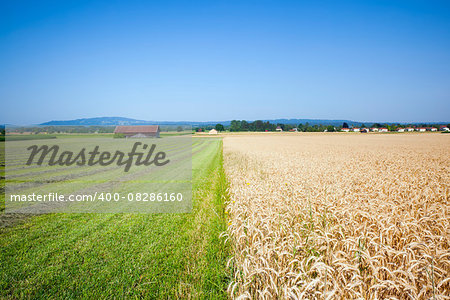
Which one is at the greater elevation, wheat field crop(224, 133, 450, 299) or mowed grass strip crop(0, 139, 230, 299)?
wheat field crop(224, 133, 450, 299)

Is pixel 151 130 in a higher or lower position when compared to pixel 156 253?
higher

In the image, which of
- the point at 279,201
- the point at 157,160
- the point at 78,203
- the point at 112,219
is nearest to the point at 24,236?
the point at 112,219

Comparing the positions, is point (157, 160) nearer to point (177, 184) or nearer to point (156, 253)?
point (177, 184)

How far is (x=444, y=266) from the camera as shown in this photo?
2.50m

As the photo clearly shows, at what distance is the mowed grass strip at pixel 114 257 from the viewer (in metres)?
3.48

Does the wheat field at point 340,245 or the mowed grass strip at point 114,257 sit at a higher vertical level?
the wheat field at point 340,245

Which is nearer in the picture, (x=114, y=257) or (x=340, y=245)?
(x=340, y=245)

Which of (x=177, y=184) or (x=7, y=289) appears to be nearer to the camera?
(x=7, y=289)

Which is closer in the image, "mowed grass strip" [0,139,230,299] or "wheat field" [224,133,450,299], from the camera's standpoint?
"wheat field" [224,133,450,299]

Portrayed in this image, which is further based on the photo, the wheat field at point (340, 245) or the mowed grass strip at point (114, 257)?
the mowed grass strip at point (114, 257)

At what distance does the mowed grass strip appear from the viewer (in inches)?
137

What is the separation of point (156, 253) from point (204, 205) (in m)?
3.17

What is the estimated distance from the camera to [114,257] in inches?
174

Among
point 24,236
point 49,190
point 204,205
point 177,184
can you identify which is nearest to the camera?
point 24,236
